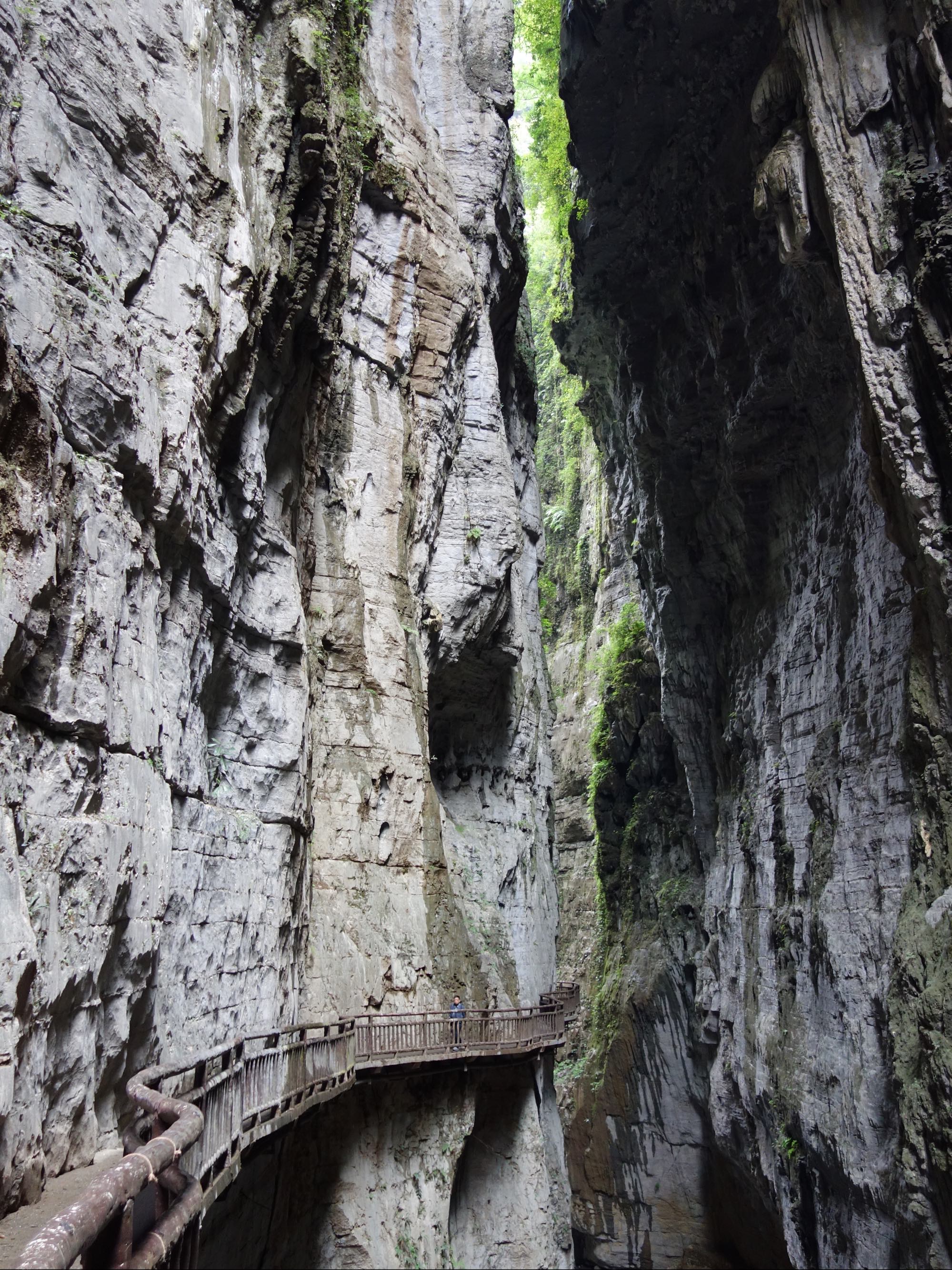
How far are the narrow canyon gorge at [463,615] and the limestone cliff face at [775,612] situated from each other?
105 mm

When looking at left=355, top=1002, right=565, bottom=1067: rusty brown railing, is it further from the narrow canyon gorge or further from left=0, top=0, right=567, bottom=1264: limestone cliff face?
left=0, top=0, right=567, bottom=1264: limestone cliff face

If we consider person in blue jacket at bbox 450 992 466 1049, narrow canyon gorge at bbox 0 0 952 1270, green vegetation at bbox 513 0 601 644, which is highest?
green vegetation at bbox 513 0 601 644

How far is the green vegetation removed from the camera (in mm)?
27547

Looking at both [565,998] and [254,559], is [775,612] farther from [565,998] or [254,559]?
[254,559]

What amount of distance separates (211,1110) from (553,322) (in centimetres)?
2423

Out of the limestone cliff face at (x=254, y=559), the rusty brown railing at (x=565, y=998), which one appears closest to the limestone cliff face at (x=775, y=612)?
the rusty brown railing at (x=565, y=998)

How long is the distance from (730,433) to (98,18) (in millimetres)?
14473

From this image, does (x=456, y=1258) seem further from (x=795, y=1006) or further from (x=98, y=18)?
(x=98, y=18)

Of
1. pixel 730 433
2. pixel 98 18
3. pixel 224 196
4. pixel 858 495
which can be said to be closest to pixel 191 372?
pixel 224 196

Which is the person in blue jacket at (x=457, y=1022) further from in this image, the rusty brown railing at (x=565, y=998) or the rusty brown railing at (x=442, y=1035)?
the rusty brown railing at (x=565, y=998)

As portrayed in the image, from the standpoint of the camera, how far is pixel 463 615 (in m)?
16.1

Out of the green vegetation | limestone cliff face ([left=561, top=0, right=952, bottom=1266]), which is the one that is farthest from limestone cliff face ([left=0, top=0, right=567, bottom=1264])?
the green vegetation

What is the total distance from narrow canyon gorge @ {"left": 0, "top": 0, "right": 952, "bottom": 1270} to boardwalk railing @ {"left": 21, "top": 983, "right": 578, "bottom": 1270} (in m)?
0.10

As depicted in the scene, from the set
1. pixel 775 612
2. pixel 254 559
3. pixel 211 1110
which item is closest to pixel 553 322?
pixel 775 612
